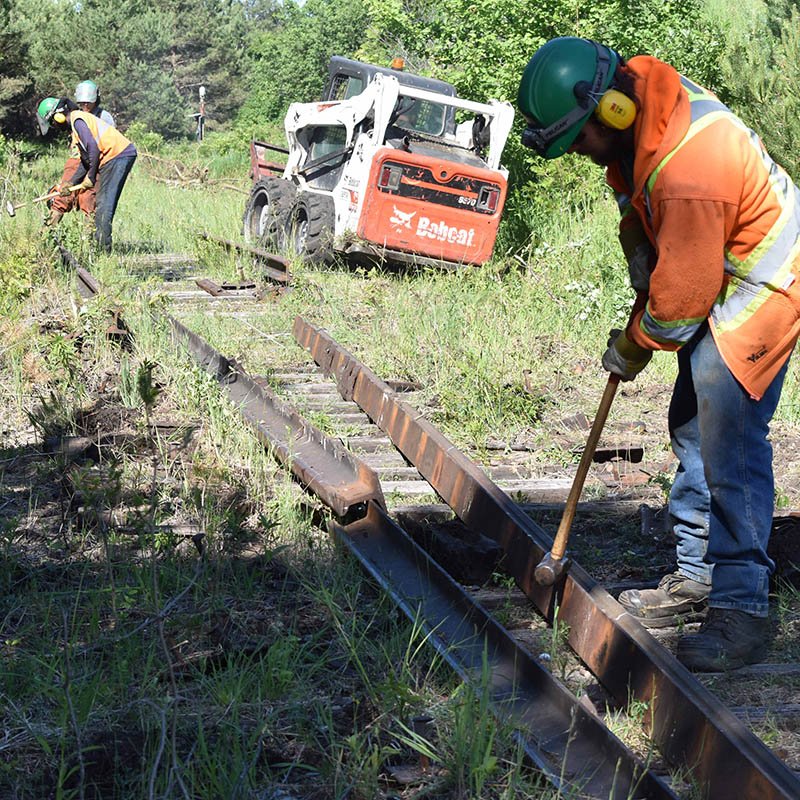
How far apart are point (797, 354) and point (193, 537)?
18.0 ft

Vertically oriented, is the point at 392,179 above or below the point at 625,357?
below

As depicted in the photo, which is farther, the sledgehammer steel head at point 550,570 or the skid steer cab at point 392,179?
the skid steer cab at point 392,179

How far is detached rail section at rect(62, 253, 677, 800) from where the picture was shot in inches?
114

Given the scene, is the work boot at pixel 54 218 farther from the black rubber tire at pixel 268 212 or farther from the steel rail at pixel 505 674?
the steel rail at pixel 505 674

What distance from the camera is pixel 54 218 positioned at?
11484 millimetres

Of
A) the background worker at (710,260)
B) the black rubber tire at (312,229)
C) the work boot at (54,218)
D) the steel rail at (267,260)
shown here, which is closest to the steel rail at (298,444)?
the background worker at (710,260)

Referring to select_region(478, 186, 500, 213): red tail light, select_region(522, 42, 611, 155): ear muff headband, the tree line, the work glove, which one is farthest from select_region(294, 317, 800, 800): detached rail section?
select_region(478, 186, 500, 213): red tail light

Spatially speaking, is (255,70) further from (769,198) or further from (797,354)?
(769,198)

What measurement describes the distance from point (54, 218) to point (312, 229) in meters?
2.83

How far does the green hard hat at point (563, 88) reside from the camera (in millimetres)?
3547

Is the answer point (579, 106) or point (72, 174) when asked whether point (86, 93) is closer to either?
point (72, 174)

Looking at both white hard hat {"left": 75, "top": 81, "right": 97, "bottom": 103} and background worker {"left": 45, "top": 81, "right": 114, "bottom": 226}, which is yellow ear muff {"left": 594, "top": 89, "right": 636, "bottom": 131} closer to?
background worker {"left": 45, "top": 81, "right": 114, "bottom": 226}

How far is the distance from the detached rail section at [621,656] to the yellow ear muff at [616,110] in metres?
1.56

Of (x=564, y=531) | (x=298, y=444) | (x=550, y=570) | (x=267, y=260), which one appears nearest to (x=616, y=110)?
(x=564, y=531)
